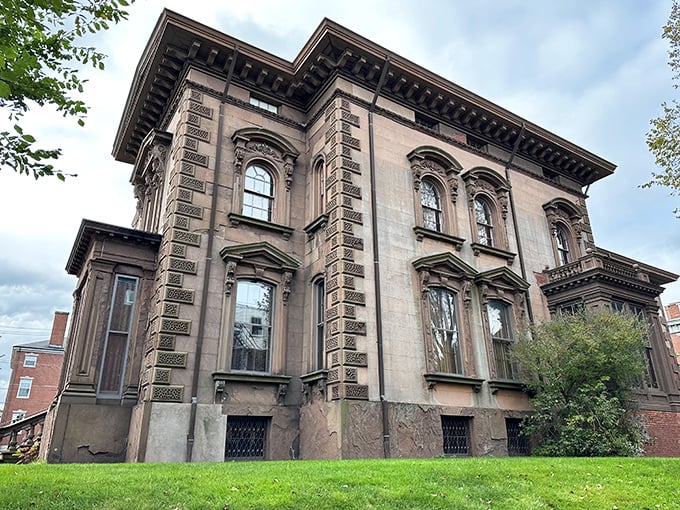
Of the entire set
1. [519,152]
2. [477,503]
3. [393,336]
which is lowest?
[477,503]

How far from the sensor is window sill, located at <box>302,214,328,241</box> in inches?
595

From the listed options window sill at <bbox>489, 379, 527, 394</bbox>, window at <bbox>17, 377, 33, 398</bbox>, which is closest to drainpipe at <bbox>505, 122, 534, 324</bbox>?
window sill at <bbox>489, 379, 527, 394</bbox>

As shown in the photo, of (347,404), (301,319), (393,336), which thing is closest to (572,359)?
(393,336)

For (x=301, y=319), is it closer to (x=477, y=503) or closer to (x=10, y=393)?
(x=477, y=503)

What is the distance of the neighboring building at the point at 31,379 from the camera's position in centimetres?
4938

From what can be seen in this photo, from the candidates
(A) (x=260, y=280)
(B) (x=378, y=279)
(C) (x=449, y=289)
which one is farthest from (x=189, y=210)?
(C) (x=449, y=289)

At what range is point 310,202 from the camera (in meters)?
16.6

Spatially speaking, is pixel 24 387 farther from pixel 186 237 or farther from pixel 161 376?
pixel 161 376

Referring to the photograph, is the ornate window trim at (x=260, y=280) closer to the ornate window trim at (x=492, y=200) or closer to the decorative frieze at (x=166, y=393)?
the decorative frieze at (x=166, y=393)

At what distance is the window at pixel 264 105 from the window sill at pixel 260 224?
14.6 feet

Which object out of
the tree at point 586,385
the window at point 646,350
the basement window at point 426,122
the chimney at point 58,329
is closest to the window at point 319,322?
the tree at point 586,385

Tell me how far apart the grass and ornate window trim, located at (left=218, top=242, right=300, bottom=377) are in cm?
468

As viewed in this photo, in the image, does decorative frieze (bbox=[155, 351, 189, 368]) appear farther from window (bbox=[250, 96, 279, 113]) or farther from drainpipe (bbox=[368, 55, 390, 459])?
window (bbox=[250, 96, 279, 113])

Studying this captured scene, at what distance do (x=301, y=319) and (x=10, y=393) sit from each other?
4877 cm
